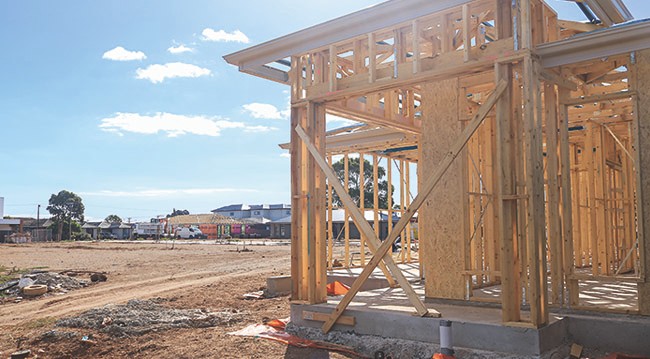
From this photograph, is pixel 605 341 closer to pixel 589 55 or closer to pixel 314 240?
pixel 589 55

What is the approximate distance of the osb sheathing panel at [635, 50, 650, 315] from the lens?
717 cm

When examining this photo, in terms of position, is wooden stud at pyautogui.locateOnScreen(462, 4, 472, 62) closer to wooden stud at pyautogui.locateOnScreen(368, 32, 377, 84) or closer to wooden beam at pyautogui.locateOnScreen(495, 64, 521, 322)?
wooden beam at pyautogui.locateOnScreen(495, 64, 521, 322)

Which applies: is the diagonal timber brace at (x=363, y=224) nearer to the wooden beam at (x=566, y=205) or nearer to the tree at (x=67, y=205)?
the wooden beam at (x=566, y=205)

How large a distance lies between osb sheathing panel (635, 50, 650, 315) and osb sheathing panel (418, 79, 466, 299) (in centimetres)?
253

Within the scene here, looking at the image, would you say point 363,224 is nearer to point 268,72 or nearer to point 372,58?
point 372,58

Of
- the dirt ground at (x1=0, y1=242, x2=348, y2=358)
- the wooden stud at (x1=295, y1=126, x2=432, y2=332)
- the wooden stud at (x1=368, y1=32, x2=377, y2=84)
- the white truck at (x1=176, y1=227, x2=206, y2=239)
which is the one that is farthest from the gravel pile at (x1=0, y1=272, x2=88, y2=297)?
the white truck at (x1=176, y1=227, x2=206, y2=239)

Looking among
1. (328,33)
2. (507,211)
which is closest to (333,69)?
(328,33)

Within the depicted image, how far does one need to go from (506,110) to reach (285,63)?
172 inches

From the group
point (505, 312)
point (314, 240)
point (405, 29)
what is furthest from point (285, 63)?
point (505, 312)

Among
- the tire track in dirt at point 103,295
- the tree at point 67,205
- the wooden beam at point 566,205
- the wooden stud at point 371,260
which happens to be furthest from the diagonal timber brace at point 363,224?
the tree at point 67,205

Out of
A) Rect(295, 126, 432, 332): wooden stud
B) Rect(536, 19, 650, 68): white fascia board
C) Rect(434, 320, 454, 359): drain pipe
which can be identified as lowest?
Rect(434, 320, 454, 359): drain pipe

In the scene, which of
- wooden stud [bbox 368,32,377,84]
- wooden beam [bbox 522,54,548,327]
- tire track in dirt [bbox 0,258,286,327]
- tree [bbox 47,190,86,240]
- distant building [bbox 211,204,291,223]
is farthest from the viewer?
distant building [bbox 211,204,291,223]

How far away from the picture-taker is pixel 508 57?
6836mm

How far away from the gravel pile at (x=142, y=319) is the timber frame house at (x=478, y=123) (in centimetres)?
246
